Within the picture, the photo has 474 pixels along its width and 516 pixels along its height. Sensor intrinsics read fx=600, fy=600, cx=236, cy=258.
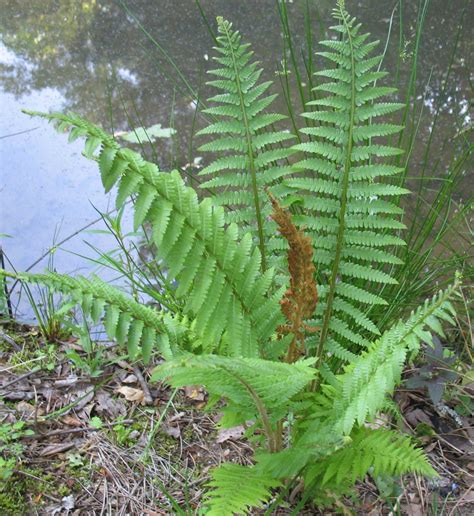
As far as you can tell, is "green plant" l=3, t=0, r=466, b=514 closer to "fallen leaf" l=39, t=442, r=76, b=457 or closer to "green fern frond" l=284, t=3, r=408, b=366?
"green fern frond" l=284, t=3, r=408, b=366

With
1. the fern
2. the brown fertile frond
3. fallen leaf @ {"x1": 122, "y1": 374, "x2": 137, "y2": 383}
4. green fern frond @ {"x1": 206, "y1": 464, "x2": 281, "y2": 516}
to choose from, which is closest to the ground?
fallen leaf @ {"x1": 122, "y1": 374, "x2": 137, "y2": 383}

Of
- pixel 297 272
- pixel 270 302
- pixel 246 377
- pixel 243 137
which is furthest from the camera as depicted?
pixel 243 137

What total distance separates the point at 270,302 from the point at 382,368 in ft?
1.08

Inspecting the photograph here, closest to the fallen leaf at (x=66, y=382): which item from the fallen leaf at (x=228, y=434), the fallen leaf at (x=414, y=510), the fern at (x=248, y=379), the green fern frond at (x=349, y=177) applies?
the fallen leaf at (x=228, y=434)

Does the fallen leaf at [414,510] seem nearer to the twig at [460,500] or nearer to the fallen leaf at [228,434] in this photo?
the twig at [460,500]

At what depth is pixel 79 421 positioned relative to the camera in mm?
1788

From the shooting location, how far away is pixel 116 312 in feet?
4.28

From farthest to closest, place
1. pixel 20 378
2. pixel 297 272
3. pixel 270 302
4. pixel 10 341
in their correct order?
pixel 10 341 → pixel 20 378 → pixel 270 302 → pixel 297 272


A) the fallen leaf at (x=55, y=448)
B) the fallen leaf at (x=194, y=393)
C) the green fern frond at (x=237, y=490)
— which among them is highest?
the green fern frond at (x=237, y=490)

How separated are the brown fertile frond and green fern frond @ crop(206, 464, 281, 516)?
1.07 ft

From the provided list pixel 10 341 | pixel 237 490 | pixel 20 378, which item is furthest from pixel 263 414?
pixel 10 341

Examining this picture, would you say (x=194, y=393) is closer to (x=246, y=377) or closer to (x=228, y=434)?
(x=228, y=434)

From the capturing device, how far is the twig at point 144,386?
6.19 feet

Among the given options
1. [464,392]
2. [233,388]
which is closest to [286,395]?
[233,388]
